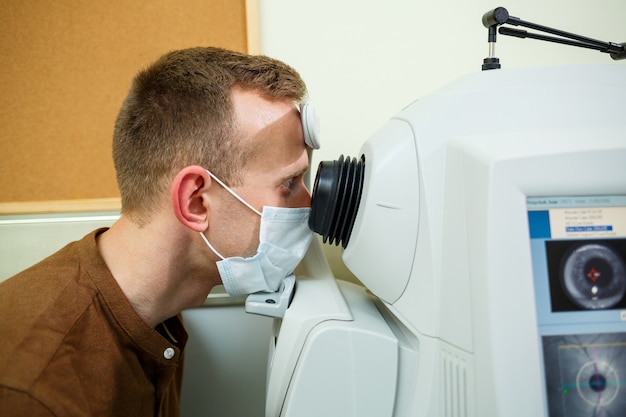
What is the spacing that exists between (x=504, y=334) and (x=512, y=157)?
→ 22cm

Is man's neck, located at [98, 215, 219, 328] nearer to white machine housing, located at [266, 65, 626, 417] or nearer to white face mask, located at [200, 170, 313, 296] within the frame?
white face mask, located at [200, 170, 313, 296]

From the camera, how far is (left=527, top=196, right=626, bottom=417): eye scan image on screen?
52 centimetres

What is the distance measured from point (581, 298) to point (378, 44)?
2.84ft

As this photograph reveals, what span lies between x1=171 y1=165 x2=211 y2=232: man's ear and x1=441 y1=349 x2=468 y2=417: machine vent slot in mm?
510

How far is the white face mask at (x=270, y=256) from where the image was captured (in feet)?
2.76

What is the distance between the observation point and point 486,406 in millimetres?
505

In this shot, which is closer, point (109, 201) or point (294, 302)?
point (294, 302)

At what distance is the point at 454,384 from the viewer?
573 mm

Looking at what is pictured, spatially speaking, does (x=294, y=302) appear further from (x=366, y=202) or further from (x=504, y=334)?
(x=504, y=334)

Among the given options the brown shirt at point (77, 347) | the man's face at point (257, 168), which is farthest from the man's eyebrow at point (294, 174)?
the brown shirt at point (77, 347)

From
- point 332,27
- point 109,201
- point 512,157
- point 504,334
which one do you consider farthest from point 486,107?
point 109,201

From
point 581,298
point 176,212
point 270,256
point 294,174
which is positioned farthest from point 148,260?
point 581,298

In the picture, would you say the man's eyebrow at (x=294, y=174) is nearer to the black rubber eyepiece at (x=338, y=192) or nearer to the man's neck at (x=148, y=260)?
the black rubber eyepiece at (x=338, y=192)

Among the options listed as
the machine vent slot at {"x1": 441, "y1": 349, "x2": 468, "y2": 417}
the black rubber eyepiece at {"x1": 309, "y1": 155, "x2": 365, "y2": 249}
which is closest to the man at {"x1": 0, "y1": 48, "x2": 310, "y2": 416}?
the black rubber eyepiece at {"x1": 309, "y1": 155, "x2": 365, "y2": 249}
